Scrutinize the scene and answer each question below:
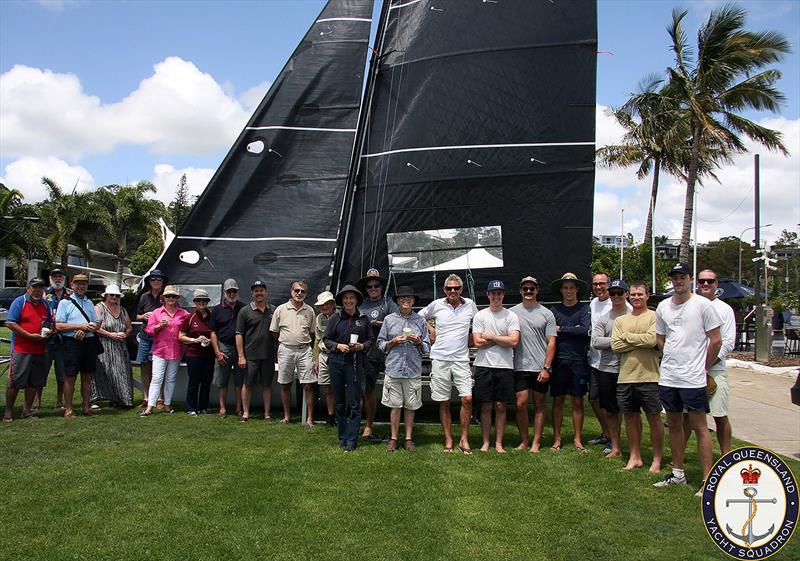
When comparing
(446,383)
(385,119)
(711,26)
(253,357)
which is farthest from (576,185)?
(711,26)

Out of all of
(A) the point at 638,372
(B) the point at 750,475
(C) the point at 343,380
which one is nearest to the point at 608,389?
(A) the point at 638,372

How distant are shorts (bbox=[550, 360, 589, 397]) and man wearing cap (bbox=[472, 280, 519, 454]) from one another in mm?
507

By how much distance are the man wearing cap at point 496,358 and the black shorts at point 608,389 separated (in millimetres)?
888

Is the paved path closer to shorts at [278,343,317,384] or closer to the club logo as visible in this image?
the club logo

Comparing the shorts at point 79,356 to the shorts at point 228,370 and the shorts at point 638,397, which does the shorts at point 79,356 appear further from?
the shorts at point 638,397

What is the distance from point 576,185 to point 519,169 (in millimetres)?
752

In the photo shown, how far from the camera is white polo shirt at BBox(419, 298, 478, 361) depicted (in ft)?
21.9

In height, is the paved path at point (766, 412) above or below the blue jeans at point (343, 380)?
below

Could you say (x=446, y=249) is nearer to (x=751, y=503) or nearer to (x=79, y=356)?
(x=79, y=356)

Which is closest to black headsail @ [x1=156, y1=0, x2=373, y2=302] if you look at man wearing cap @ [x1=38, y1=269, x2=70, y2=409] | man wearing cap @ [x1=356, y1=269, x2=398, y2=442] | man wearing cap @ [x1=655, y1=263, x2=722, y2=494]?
man wearing cap @ [x1=38, y1=269, x2=70, y2=409]

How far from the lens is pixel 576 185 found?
328 inches

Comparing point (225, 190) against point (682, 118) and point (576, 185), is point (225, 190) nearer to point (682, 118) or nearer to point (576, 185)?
Answer: point (576, 185)

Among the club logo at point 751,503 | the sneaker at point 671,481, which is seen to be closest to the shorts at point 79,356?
the sneaker at point 671,481

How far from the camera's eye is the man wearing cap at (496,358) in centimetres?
660
